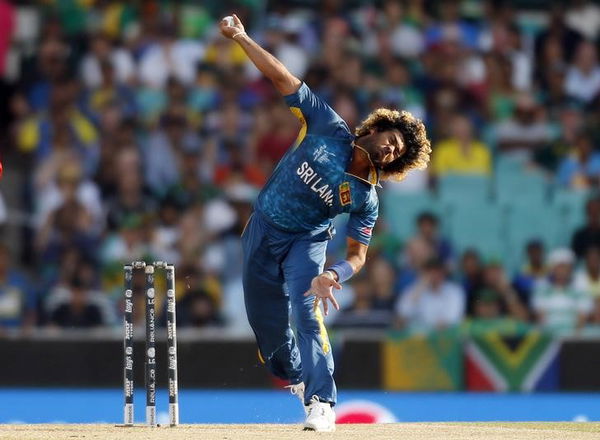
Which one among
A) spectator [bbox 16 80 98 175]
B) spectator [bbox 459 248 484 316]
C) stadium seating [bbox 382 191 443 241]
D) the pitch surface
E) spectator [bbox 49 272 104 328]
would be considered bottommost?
the pitch surface

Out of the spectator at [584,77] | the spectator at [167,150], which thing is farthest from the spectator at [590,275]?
the spectator at [167,150]

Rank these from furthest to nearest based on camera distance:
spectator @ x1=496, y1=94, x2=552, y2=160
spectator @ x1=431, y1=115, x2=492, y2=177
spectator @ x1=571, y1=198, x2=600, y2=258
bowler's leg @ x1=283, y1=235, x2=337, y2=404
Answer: spectator @ x1=496, y1=94, x2=552, y2=160 < spectator @ x1=431, y1=115, x2=492, y2=177 < spectator @ x1=571, y1=198, x2=600, y2=258 < bowler's leg @ x1=283, y1=235, x2=337, y2=404

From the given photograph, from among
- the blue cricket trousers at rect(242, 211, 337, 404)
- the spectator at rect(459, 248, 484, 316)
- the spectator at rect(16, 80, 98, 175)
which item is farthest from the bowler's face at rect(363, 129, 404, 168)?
the spectator at rect(16, 80, 98, 175)

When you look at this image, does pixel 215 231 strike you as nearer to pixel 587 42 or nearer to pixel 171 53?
pixel 171 53

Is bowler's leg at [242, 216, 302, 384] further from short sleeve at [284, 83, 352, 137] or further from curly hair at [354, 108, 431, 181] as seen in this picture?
curly hair at [354, 108, 431, 181]

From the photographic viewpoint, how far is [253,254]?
24.0ft

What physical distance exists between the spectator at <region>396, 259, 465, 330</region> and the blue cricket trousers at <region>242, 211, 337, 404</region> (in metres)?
4.45

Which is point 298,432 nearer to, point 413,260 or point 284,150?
point 413,260

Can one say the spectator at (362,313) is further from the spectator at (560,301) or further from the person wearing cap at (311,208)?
the person wearing cap at (311,208)

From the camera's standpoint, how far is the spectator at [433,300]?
39.2 ft

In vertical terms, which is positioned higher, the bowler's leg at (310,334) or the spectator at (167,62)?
the spectator at (167,62)

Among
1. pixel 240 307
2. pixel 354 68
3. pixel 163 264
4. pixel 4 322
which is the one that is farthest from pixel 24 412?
pixel 354 68

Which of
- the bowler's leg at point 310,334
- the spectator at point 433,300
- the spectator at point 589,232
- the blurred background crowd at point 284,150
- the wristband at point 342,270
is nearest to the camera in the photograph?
the wristband at point 342,270

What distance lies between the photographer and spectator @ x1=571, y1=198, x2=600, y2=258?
12836 mm
